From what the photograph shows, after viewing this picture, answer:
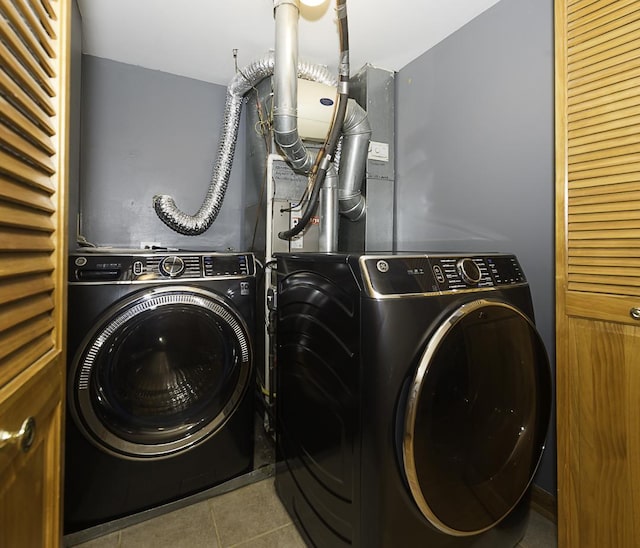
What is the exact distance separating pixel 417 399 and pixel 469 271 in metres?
0.42

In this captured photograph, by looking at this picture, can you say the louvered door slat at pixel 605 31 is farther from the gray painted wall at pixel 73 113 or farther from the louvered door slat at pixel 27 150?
the gray painted wall at pixel 73 113

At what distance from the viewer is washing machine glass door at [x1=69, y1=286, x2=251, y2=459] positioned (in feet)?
3.98

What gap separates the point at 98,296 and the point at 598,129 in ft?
5.66

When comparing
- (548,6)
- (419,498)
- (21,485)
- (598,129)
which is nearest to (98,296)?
(21,485)

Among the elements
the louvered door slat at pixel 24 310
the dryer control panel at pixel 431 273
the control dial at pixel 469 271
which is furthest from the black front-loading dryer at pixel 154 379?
the control dial at pixel 469 271

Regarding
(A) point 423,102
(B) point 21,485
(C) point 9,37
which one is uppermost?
(A) point 423,102

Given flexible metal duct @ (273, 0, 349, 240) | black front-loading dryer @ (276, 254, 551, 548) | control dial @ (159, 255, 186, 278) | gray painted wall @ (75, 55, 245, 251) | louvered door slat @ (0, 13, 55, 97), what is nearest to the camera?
louvered door slat @ (0, 13, 55, 97)

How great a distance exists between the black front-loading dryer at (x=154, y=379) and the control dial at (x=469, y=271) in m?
0.90

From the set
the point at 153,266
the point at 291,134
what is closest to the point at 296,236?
the point at 291,134

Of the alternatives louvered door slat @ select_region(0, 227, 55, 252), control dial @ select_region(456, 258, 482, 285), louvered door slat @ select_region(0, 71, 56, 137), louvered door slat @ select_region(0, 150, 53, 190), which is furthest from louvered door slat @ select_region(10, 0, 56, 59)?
control dial @ select_region(456, 258, 482, 285)

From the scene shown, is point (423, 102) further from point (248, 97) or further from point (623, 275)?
Result: point (623, 275)

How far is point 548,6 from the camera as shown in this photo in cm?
134

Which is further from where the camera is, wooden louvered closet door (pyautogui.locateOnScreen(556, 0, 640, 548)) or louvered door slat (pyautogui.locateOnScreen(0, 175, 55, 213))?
wooden louvered closet door (pyautogui.locateOnScreen(556, 0, 640, 548))

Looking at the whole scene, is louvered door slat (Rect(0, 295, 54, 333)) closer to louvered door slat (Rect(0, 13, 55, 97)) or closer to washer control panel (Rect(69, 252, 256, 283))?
louvered door slat (Rect(0, 13, 55, 97))
